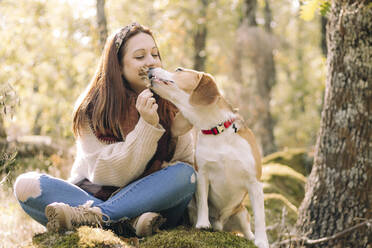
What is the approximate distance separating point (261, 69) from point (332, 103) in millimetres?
8708

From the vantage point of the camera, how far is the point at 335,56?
3830 mm

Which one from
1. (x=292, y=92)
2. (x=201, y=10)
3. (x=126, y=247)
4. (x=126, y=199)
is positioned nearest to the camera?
(x=126, y=247)

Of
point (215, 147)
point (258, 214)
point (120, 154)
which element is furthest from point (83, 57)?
point (258, 214)

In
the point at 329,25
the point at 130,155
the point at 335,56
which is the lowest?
the point at 130,155

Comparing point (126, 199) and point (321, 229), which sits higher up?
point (126, 199)

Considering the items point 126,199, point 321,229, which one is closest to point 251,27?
point 321,229

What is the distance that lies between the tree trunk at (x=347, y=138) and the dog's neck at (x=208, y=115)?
1270mm

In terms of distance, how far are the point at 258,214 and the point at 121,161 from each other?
1.08 m

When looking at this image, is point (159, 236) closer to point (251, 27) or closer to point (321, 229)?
point (321, 229)

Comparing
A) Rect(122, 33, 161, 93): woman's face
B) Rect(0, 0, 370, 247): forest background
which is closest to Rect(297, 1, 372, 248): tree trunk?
Rect(0, 0, 370, 247): forest background

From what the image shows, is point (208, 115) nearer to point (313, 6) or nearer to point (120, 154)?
point (120, 154)

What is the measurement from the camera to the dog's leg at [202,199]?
3.00 meters

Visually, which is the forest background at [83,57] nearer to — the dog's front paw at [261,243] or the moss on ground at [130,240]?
the moss on ground at [130,240]

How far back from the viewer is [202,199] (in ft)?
10.00
